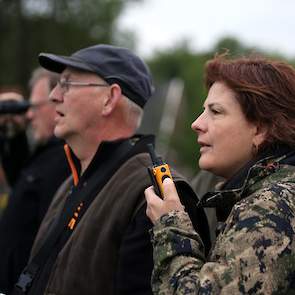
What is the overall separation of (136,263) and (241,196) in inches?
22.8

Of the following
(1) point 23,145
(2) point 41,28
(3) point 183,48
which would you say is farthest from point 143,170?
(3) point 183,48

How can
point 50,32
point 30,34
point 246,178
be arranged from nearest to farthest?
point 246,178 → point 30,34 → point 50,32

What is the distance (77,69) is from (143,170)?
29.5 inches

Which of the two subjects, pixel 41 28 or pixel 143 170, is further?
pixel 41 28

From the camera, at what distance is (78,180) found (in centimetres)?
337

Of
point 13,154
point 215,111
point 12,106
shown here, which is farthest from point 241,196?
point 13,154

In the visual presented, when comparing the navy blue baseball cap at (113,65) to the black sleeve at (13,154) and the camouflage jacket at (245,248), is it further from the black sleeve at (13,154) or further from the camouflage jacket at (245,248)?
the black sleeve at (13,154)

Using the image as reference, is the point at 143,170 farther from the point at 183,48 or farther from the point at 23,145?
the point at 183,48

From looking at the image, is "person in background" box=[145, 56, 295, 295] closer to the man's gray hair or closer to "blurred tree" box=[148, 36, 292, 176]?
"blurred tree" box=[148, 36, 292, 176]

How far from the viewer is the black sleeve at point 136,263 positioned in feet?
8.43

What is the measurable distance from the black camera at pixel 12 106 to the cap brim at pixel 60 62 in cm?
164

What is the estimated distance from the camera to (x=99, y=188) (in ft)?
9.88

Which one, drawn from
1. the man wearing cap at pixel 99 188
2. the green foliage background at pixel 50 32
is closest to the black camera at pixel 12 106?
the man wearing cap at pixel 99 188

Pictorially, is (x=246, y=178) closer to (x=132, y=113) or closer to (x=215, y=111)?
(x=215, y=111)
